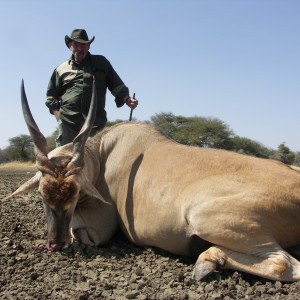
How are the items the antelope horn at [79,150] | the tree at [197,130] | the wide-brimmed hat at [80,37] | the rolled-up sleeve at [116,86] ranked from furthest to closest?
the tree at [197,130] → the rolled-up sleeve at [116,86] → the wide-brimmed hat at [80,37] → the antelope horn at [79,150]

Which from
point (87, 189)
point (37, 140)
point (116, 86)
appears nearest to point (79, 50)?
point (116, 86)

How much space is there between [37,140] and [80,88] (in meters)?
1.91

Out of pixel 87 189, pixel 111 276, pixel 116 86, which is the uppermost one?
pixel 116 86

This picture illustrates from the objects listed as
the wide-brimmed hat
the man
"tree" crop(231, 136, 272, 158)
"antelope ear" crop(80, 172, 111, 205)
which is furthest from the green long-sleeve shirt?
"tree" crop(231, 136, 272, 158)

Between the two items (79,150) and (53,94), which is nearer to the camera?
(79,150)

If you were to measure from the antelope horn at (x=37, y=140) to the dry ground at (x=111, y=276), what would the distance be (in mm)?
921

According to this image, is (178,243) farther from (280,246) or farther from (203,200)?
(280,246)

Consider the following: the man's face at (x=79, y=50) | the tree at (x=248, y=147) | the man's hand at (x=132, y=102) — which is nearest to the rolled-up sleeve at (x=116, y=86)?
the man's hand at (x=132, y=102)

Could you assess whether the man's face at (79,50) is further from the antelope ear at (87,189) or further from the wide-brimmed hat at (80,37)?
the antelope ear at (87,189)

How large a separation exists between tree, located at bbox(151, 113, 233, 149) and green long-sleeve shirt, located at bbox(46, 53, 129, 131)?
27204mm

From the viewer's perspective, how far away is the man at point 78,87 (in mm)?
6664

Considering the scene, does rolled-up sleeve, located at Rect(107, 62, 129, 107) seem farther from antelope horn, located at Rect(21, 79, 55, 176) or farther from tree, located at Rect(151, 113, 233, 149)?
tree, located at Rect(151, 113, 233, 149)

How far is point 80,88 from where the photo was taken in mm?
6672

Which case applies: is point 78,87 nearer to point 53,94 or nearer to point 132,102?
point 53,94
